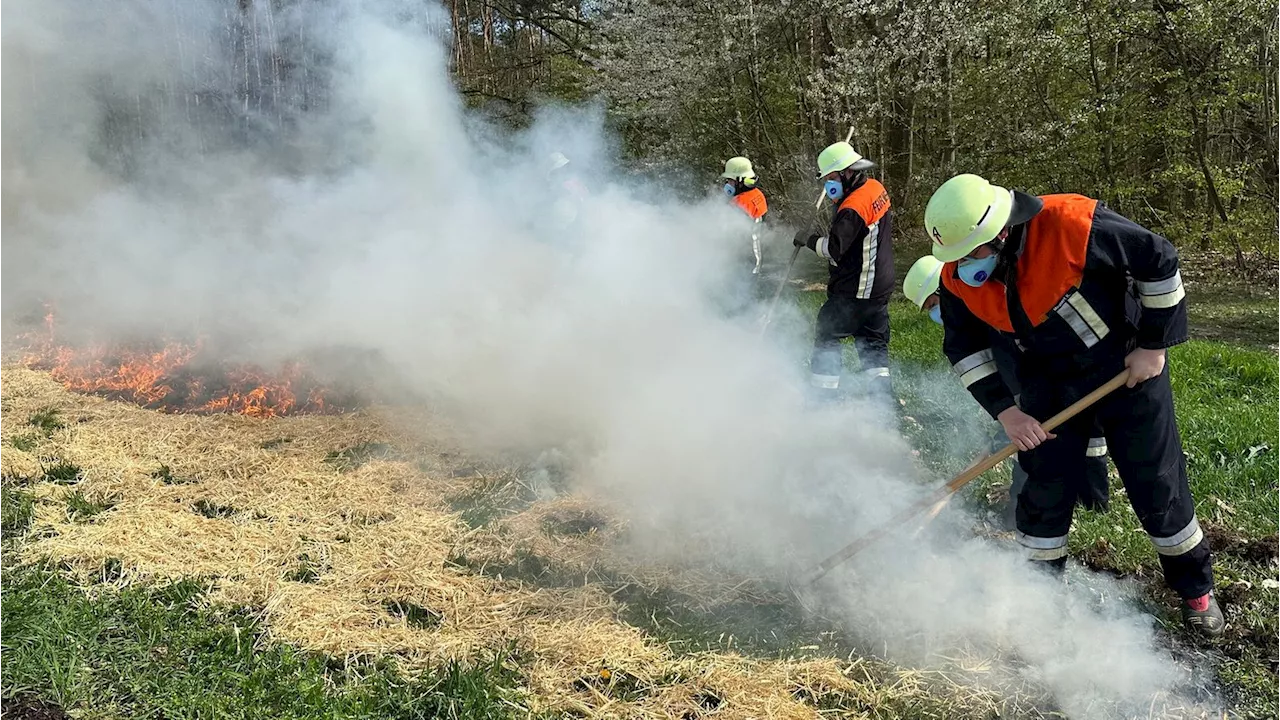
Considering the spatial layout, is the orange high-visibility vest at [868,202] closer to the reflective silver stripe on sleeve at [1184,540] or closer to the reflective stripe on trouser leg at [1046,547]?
the reflective stripe on trouser leg at [1046,547]

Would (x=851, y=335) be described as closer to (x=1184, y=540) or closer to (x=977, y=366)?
(x=977, y=366)

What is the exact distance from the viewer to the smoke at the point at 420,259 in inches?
183

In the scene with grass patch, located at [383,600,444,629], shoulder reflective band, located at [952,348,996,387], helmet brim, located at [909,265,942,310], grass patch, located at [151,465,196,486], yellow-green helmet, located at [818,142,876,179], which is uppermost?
yellow-green helmet, located at [818,142,876,179]

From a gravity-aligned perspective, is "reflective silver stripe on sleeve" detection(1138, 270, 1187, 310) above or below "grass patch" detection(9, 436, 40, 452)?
above

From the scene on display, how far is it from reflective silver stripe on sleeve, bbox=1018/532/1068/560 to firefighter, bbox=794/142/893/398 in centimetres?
250

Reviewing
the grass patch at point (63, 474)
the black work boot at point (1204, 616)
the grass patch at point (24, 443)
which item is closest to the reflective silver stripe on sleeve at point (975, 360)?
the black work boot at point (1204, 616)

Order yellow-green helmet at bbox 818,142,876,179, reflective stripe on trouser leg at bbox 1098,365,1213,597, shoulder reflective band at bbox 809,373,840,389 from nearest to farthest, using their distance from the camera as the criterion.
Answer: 1. reflective stripe on trouser leg at bbox 1098,365,1213,597
2. yellow-green helmet at bbox 818,142,876,179
3. shoulder reflective band at bbox 809,373,840,389

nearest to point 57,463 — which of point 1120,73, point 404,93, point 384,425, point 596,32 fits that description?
point 384,425

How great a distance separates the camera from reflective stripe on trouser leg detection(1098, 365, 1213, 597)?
3.00 metres

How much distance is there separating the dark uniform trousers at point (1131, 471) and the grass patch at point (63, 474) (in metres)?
5.48

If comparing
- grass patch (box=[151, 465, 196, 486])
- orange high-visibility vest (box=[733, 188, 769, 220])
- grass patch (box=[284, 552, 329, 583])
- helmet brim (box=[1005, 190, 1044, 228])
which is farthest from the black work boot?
orange high-visibility vest (box=[733, 188, 769, 220])

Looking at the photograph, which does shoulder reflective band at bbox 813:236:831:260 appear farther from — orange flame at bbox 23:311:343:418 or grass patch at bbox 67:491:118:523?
grass patch at bbox 67:491:118:523

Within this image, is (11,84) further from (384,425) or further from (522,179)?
(384,425)

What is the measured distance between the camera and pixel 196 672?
3057 millimetres
